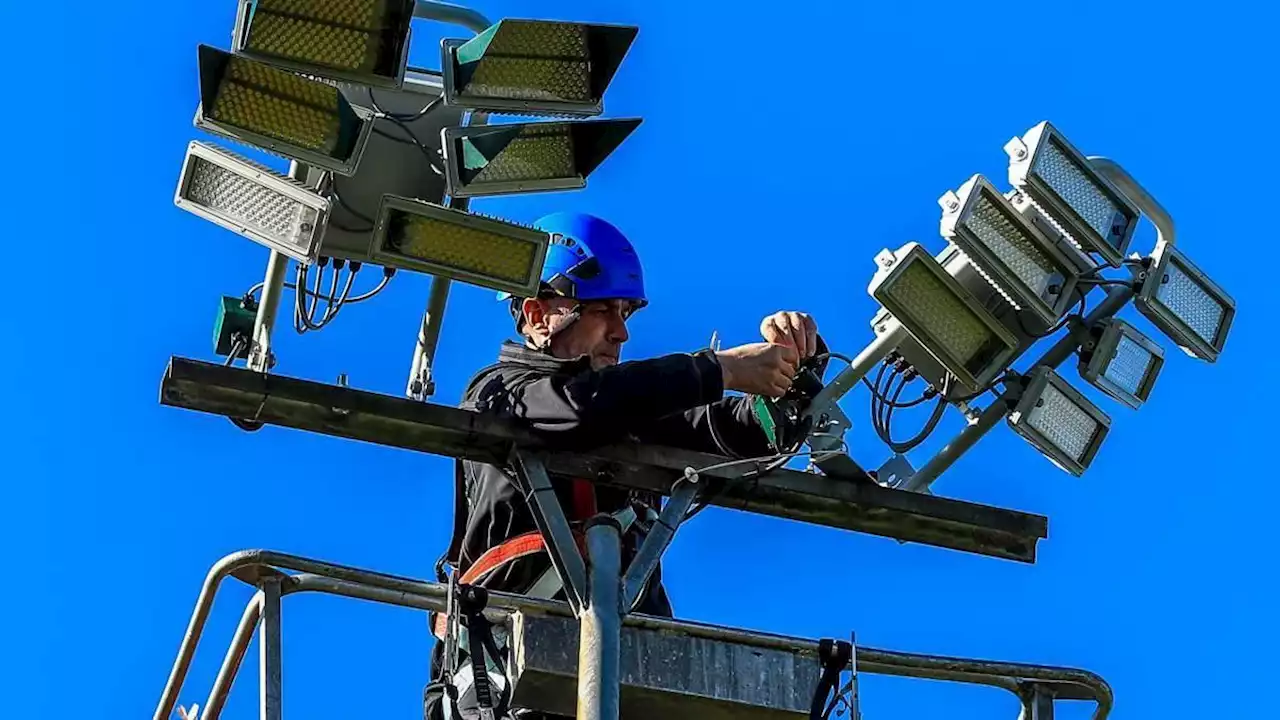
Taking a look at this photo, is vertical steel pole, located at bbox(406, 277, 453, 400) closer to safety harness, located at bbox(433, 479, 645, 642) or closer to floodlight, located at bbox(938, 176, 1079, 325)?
safety harness, located at bbox(433, 479, 645, 642)

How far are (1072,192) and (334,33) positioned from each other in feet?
8.70

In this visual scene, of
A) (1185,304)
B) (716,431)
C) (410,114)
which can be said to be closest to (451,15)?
(410,114)

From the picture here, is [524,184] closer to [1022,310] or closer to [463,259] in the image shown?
[463,259]

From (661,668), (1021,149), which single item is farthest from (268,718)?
(1021,149)

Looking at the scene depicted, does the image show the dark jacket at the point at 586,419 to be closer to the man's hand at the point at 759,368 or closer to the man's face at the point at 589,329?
the man's hand at the point at 759,368

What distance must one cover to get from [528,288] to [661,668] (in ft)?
3.90

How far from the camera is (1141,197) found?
385 inches

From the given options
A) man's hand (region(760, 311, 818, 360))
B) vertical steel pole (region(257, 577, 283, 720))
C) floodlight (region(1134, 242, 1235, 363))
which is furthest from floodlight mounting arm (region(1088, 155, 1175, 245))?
vertical steel pole (region(257, 577, 283, 720))

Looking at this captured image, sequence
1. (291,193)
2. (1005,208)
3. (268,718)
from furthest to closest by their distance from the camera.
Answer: (1005,208)
(291,193)
(268,718)

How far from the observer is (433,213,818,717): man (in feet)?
27.7

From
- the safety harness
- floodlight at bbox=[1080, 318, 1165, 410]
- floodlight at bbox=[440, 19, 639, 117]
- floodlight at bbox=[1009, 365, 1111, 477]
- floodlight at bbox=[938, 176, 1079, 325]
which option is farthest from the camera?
floodlight at bbox=[1080, 318, 1165, 410]

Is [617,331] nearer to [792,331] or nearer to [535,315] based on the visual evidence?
[535,315]

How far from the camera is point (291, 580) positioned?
8.20 m

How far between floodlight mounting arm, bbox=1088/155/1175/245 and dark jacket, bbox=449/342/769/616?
1.59m
